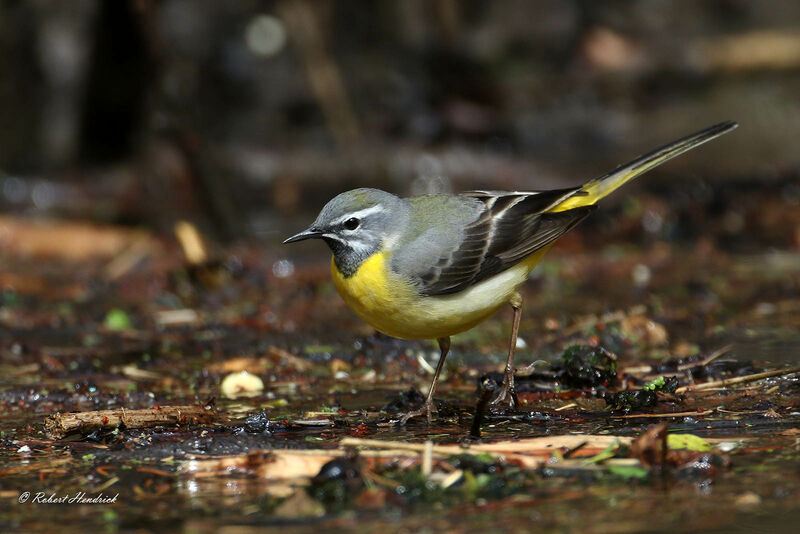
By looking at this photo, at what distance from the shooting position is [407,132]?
14820 mm

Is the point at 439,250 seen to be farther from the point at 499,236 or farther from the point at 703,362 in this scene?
the point at 703,362

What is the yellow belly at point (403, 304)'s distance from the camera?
5.99m

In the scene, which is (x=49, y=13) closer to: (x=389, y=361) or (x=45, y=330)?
(x=45, y=330)

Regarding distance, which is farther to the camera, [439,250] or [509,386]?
[439,250]

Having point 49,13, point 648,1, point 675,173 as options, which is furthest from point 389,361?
point 648,1

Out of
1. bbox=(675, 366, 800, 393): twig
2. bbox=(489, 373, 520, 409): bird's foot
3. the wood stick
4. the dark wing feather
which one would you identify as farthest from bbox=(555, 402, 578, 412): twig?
the wood stick

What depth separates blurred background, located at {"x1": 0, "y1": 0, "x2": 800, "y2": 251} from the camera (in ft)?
45.9

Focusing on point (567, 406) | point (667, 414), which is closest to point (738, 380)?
point (667, 414)

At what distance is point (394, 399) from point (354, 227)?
109cm

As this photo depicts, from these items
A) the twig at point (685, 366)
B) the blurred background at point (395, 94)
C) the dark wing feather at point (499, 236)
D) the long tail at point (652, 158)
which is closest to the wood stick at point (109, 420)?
the dark wing feather at point (499, 236)

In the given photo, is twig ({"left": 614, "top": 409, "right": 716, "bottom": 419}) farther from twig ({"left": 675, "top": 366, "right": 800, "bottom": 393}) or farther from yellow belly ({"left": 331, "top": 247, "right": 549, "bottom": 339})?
yellow belly ({"left": 331, "top": 247, "right": 549, "bottom": 339})

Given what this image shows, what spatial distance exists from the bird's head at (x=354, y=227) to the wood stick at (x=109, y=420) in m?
1.38

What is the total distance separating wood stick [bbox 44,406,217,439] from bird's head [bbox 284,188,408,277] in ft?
4.52

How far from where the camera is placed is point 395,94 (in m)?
15.2
